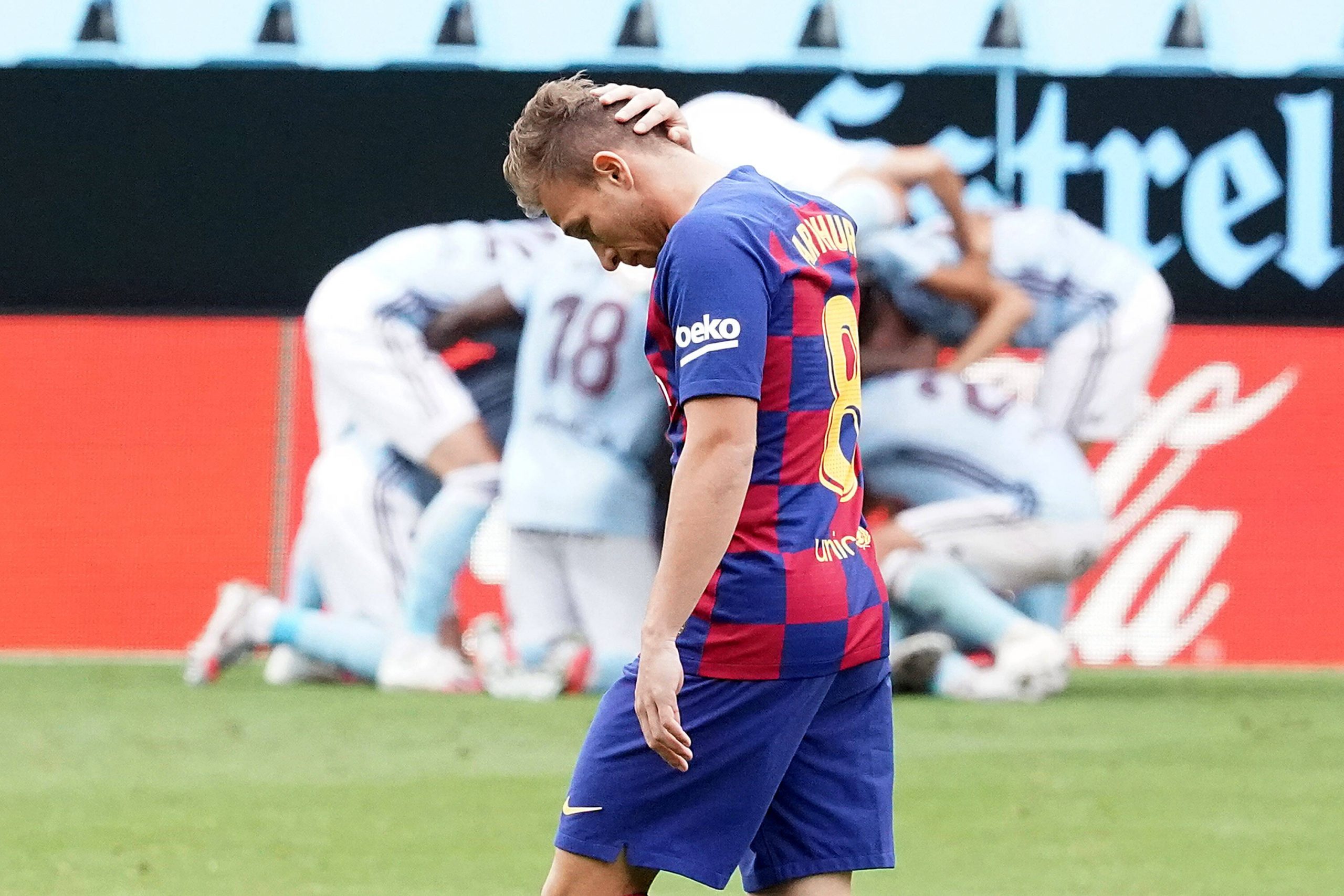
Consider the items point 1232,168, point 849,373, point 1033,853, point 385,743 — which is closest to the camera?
point 849,373

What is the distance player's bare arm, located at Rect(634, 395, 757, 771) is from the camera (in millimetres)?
2316

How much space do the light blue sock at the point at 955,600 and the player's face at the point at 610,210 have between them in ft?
21.1

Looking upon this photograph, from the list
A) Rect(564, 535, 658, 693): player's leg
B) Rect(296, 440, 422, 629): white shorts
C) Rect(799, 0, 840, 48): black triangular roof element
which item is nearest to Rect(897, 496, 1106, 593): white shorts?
Rect(564, 535, 658, 693): player's leg

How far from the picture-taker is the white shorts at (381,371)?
9312mm

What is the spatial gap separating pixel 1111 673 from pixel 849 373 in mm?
7466

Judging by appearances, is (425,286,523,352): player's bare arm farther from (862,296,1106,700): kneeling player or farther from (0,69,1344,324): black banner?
(862,296,1106,700): kneeling player

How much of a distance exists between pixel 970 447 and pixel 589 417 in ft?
5.60

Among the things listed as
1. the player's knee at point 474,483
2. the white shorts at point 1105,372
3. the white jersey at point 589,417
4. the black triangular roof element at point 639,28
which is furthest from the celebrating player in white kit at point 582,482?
the white shorts at point 1105,372

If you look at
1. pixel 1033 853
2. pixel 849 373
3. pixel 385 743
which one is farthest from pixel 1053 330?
pixel 849 373

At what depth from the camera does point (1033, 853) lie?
4.86 meters

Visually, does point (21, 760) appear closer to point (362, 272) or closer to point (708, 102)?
point (362, 272)

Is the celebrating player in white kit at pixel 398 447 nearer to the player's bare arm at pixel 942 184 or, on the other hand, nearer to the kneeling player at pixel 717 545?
the player's bare arm at pixel 942 184

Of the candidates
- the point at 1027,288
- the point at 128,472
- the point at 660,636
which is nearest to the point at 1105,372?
the point at 1027,288

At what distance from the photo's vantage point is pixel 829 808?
8.34 ft
